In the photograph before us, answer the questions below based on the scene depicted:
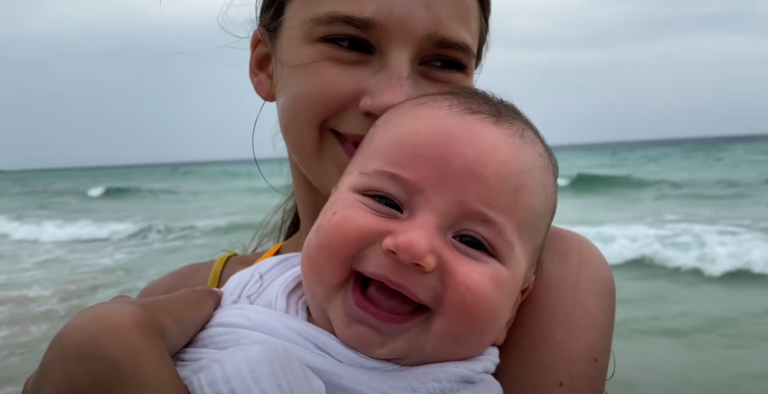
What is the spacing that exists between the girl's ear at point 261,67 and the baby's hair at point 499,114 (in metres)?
0.66

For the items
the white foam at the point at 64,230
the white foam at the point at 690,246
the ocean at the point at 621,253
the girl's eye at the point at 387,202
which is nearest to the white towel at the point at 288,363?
the girl's eye at the point at 387,202

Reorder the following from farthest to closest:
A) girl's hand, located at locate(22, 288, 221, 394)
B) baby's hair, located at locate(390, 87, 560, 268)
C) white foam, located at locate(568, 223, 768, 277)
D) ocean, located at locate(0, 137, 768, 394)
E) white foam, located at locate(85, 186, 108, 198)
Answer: white foam, located at locate(85, 186, 108, 198), white foam, located at locate(568, 223, 768, 277), ocean, located at locate(0, 137, 768, 394), baby's hair, located at locate(390, 87, 560, 268), girl's hand, located at locate(22, 288, 221, 394)

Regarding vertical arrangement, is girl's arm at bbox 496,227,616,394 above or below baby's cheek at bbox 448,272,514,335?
below

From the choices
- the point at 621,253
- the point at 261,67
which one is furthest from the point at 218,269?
the point at 621,253

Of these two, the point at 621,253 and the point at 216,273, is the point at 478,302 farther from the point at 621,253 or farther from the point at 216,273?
the point at 621,253

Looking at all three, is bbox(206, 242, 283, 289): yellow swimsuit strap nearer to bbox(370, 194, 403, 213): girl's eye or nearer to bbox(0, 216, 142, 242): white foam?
bbox(370, 194, 403, 213): girl's eye

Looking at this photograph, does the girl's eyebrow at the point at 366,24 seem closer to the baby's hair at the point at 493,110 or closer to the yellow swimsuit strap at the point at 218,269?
the baby's hair at the point at 493,110

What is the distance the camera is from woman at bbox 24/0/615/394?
4.52 feet

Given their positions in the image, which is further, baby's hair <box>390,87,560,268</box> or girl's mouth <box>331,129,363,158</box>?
girl's mouth <box>331,129,363,158</box>

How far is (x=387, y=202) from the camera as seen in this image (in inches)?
47.8

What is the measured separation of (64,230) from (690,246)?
951cm

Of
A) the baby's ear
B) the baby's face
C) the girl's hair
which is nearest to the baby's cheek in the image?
the baby's face

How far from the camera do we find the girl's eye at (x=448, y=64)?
1.63 meters

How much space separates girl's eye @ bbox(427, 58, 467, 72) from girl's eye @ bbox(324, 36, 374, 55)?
0.16 m
